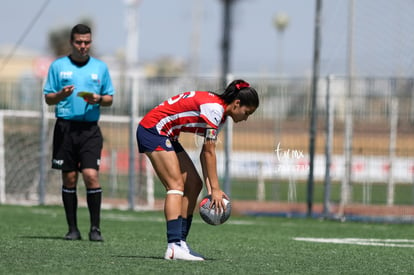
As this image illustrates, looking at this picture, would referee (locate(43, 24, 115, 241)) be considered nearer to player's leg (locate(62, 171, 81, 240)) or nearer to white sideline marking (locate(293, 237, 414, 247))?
player's leg (locate(62, 171, 81, 240))

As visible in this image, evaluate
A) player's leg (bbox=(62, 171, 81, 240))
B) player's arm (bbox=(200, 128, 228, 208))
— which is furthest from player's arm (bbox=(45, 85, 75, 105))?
player's arm (bbox=(200, 128, 228, 208))

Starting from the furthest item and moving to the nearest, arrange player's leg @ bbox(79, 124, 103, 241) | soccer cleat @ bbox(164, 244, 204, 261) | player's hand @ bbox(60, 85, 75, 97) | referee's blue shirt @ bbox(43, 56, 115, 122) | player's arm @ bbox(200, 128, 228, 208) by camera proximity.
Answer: referee's blue shirt @ bbox(43, 56, 115, 122) → player's leg @ bbox(79, 124, 103, 241) → player's hand @ bbox(60, 85, 75, 97) → soccer cleat @ bbox(164, 244, 204, 261) → player's arm @ bbox(200, 128, 228, 208)

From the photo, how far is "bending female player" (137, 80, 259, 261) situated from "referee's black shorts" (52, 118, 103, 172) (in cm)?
229

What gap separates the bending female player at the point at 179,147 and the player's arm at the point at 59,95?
211cm

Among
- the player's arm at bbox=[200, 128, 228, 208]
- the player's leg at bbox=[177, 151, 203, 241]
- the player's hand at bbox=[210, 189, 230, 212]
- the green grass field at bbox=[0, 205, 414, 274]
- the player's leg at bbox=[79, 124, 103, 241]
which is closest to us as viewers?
the green grass field at bbox=[0, 205, 414, 274]

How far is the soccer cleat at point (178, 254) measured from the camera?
9562mm

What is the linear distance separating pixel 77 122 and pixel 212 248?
7.30 feet

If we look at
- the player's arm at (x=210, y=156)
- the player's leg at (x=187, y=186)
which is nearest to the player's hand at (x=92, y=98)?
the player's leg at (x=187, y=186)

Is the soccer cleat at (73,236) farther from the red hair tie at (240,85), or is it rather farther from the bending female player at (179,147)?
the red hair tie at (240,85)

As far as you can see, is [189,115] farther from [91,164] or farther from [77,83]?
[77,83]

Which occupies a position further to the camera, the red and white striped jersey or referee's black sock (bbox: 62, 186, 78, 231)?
referee's black sock (bbox: 62, 186, 78, 231)

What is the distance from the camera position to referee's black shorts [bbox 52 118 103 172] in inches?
474

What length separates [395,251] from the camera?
37.5 ft

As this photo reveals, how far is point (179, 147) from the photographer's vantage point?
9.98m
